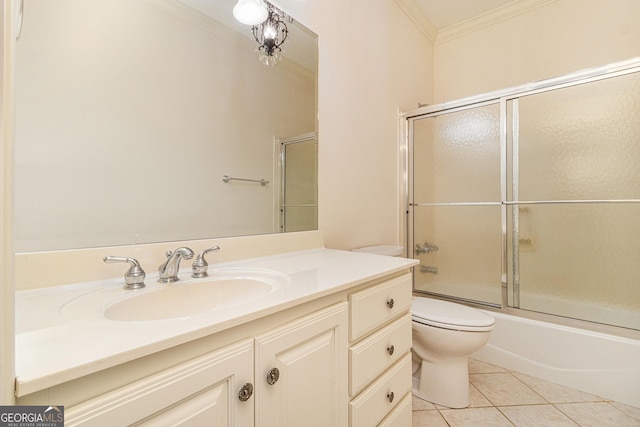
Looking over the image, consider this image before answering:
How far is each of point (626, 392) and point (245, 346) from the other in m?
2.02

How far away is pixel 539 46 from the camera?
215 cm

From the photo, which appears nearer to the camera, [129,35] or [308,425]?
[308,425]

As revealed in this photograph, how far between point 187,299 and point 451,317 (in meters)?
1.21

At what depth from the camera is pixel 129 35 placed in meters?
0.90

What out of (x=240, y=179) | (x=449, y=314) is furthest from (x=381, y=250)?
(x=240, y=179)

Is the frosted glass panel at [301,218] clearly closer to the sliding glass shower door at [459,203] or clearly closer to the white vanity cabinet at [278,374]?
the white vanity cabinet at [278,374]

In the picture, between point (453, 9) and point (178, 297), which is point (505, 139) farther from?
point (178, 297)

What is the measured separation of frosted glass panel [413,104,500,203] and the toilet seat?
0.90 meters

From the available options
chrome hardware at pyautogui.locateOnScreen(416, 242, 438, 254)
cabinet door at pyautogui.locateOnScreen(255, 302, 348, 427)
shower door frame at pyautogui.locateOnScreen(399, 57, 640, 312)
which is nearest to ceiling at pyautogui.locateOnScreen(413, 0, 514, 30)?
shower door frame at pyautogui.locateOnScreen(399, 57, 640, 312)

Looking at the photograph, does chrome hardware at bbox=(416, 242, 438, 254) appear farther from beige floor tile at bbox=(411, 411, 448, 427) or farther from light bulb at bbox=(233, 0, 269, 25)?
light bulb at bbox=(233, 0, 269, 25)

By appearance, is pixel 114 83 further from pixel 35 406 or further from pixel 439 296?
pixel 439 296

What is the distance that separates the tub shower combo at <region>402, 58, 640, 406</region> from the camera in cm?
164

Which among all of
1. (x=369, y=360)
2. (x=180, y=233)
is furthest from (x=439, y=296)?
(x=180, y=233)

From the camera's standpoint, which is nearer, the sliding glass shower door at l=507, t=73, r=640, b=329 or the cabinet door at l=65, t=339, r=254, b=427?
the cabinet door at l=65, t=339, r=254, b=427
